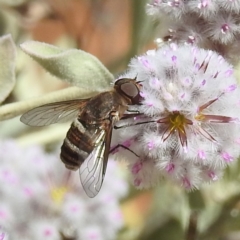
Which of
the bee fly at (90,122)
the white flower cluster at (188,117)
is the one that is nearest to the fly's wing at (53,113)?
the bee fly at (90,122)

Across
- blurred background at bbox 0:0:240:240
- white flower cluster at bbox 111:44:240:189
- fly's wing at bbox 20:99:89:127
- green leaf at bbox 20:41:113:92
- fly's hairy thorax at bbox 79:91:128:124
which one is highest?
white flower cluster at bbox 111:44:240:189

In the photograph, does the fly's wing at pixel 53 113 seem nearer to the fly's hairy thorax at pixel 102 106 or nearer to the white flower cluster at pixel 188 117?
the fly's hairy thorax at pixel 102 106

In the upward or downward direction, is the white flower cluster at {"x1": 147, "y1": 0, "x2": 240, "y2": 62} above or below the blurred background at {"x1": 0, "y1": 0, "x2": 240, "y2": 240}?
above

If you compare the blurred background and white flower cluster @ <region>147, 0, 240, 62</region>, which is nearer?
white flower cluster @ <region>147, 0, 240, 62</region>

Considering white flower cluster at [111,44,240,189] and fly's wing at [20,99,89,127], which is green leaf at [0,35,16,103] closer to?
fly's wing at [20,99,89,127]

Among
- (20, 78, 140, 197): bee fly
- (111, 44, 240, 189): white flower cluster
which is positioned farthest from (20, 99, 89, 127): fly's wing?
(111, 44, 240, 189): white flower cluster

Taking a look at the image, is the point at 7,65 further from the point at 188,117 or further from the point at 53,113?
the point at 188,117
